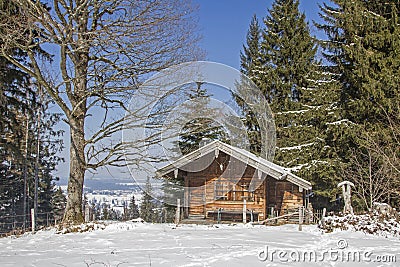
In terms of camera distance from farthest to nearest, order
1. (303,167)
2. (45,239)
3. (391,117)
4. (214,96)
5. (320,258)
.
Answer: (303,167), (391,117), (214,96), (45,239), (320,258)

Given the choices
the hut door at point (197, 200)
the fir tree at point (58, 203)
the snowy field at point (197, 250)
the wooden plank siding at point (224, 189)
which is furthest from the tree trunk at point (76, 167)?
the fir tree at point (58, 203)

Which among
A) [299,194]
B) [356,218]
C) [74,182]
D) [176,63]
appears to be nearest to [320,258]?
[356,218]

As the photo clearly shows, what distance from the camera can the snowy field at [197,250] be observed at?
16.3ft

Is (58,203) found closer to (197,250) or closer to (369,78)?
(369,78)

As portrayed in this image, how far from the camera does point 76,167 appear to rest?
31.9 ft

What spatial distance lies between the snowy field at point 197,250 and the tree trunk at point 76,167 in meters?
1.55

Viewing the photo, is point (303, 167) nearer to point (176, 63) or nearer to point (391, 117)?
point (391, 117)

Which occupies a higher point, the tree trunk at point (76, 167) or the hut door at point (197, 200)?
the tree trunk at point (76, 167)

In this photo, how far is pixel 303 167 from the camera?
1788 centimetres

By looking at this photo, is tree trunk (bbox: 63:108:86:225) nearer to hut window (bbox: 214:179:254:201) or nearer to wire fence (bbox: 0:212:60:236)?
wire fence (bbox: 0:212:60:236)

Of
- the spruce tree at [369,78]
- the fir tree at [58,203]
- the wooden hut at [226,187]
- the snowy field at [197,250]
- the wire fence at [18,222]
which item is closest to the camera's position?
the snowy field at [197,250]

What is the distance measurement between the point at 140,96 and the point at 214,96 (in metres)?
1.97

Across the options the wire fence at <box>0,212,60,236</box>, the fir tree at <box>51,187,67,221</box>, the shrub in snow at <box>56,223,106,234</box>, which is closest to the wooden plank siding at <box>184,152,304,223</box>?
the wire fence at <box>0,212,60,236</box>

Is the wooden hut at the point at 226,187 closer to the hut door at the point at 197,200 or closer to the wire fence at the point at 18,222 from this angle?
the hut door at the point at 197,200
